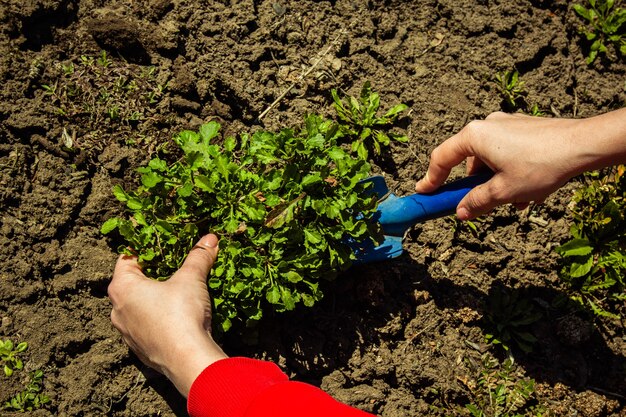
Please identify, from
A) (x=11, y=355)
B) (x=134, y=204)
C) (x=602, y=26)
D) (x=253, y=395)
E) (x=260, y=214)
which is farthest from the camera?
(x=602, y=26)

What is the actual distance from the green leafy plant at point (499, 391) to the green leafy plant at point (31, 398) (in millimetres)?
2137

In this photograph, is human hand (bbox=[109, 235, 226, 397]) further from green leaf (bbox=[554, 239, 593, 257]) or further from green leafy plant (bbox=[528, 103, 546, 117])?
green leafy plant (bbox=[528, 103, 546, 117])

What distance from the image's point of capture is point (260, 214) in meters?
2.43

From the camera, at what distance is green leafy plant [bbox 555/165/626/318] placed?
318 cm

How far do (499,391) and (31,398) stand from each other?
236cm

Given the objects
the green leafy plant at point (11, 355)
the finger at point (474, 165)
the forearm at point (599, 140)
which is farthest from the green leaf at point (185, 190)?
the forearm at point (599, 140)

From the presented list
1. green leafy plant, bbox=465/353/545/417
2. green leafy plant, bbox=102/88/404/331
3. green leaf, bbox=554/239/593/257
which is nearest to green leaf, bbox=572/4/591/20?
green leaf, bbox=554/239/593/257

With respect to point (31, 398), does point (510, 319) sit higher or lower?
higher

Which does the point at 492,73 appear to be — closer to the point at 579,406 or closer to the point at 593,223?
the point at 593,223

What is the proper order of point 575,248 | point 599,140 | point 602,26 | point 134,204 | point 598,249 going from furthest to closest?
point 602,26
point 598,249
point 575,248
point 134,204
point 599,140

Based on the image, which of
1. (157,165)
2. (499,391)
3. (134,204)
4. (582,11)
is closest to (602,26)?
(582,11)

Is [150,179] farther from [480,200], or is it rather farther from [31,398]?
[480,200]

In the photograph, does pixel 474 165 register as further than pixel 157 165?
Yes

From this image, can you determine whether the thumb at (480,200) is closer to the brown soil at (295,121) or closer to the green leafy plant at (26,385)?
the brown soil at (295,121)
